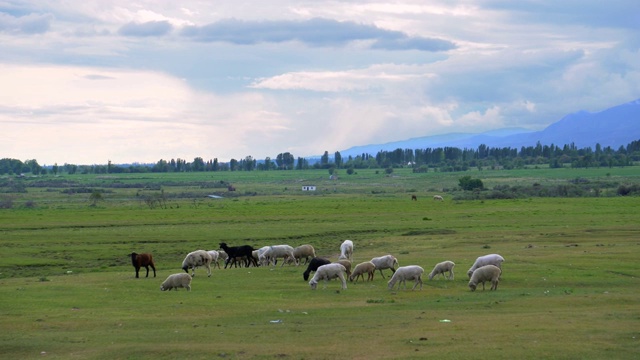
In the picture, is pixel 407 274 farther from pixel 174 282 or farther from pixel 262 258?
pixel 262 258

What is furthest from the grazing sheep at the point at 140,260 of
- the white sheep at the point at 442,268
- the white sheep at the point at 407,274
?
the white sheep at the point at 442,268

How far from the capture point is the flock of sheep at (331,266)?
87.0ft

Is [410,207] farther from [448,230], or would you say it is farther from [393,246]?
[393,246]

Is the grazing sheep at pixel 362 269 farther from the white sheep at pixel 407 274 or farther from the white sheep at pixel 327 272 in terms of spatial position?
the white sheep at pixel 407 274

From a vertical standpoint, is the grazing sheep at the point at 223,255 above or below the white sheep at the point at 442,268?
below

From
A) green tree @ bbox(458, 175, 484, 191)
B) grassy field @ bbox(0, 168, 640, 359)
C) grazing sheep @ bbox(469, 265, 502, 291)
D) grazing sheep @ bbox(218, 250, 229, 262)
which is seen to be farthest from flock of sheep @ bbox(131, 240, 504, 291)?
green tree @ bbox(458, 175, 484, 191)

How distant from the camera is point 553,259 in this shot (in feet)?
114

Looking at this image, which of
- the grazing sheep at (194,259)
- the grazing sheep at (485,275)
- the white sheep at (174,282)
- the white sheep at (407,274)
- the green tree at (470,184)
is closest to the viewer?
the grazing sheep at (485,275)

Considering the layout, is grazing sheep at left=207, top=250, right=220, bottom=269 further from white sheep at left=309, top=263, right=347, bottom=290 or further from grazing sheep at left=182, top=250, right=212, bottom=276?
white sheep at left=309, top=263, right=347, bottom=290

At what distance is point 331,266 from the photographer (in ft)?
89.2

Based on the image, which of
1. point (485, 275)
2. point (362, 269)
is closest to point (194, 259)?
point (362, 269)

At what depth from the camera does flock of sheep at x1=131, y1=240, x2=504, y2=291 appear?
2652 centimetres

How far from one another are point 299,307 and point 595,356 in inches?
384

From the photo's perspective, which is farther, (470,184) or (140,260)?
(470,184)
